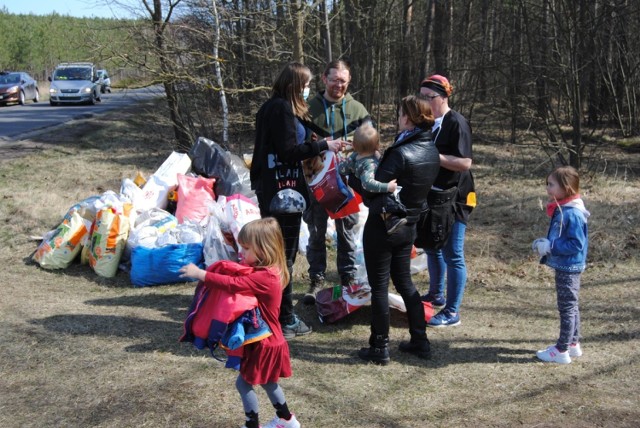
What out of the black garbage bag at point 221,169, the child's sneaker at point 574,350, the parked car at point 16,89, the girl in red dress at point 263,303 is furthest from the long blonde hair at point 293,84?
the parked car at point 16,89

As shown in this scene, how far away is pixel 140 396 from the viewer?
3.54m

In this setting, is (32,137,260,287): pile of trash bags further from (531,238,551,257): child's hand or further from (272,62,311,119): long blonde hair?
(531,238,551,257): child's hand

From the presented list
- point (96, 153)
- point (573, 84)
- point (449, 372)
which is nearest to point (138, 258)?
point (449, 372)

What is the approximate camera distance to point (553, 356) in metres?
3.97

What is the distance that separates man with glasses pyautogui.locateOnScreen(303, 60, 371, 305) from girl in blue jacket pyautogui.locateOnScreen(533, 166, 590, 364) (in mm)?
1553

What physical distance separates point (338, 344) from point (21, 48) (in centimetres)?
5103

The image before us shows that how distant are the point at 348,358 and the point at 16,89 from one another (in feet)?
83.0

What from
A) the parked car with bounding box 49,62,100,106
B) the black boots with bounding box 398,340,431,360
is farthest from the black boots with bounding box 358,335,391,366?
the parked car with bounding box 49,62,100,106

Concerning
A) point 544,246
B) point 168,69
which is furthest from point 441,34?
point 544,246

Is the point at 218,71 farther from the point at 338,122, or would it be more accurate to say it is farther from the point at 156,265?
the point at 338,122

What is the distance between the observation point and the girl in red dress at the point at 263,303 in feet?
9.66

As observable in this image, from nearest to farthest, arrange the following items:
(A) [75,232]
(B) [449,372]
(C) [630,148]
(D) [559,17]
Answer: (B) [449,372]
(A) [75,232]
(D) [559,17]
(C) [630,148]

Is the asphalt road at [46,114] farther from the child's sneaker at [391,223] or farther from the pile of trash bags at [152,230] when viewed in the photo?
the child's sneaker at [391,223]

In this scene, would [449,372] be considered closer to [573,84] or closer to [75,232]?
[75,232]
